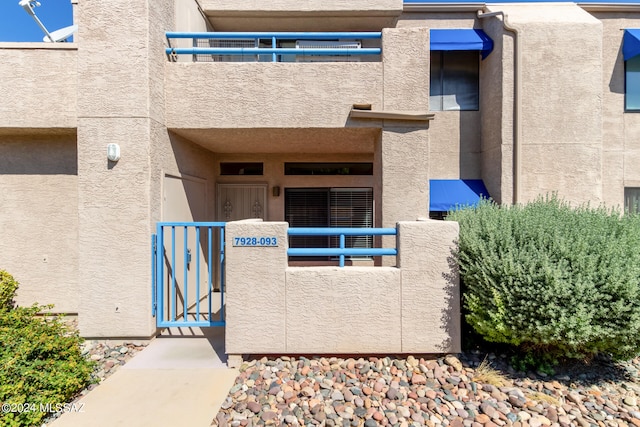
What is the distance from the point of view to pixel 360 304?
4191 millimetres

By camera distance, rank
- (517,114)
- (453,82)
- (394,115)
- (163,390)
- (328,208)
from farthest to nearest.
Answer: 1. (453,82)
2. (328,208)
3. (517,114)
4. (394,115)
5. (163,390)

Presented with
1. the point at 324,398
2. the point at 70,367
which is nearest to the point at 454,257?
the point at 324,398

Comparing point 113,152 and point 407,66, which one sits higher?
point 407,66

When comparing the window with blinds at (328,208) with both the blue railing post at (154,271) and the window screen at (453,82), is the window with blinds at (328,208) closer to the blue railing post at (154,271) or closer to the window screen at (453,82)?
the window screen at (453,82)

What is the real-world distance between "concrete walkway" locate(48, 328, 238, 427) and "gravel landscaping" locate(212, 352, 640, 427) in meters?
0.29

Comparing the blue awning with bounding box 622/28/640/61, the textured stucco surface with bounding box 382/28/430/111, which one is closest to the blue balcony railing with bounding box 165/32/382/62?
the textured stucco surface with bounding box 382/28/430/111

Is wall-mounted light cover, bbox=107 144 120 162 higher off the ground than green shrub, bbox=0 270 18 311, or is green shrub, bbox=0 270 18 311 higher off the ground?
wall-mounted light cover, bbox=107 144 120 162

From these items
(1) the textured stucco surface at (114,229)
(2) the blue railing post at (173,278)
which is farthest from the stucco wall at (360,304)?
(1) the textured stucco surface at (114,229)

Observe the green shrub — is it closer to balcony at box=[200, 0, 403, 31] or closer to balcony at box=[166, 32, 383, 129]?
balcony at box=[166, 32, 383, 129]

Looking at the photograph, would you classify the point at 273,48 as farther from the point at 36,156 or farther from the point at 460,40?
the point at 460,40

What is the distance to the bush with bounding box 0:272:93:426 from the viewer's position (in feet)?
10.1

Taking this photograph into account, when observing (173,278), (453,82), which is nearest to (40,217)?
(173,278)

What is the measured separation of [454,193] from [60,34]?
10.4 m

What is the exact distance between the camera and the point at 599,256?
141 inches
